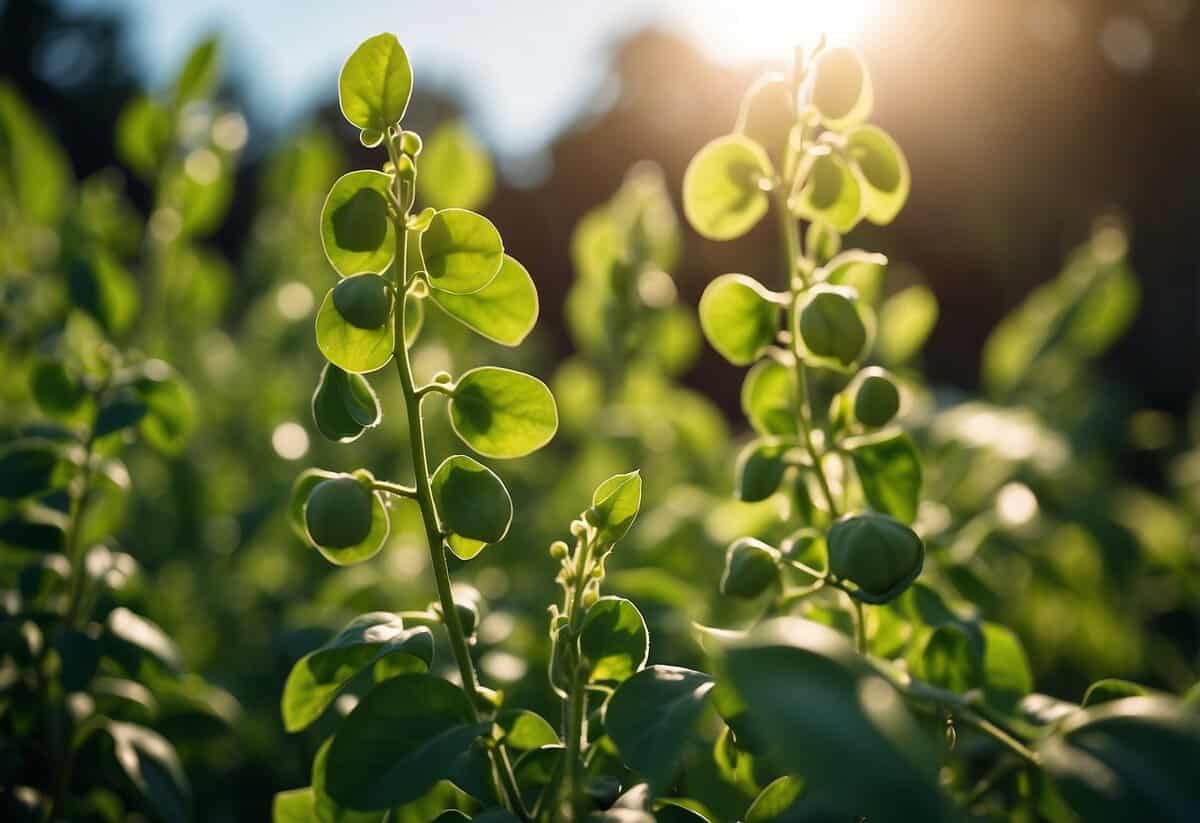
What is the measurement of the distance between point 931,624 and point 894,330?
52 cm

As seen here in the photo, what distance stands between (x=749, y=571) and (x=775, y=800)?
0.23ft

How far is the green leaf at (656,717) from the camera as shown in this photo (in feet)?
0.80

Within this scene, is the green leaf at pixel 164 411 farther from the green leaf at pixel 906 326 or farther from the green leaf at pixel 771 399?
the green leaf at pixel 906 326

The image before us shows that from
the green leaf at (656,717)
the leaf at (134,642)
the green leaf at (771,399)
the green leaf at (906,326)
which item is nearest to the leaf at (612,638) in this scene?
the green leaf at (656,717)

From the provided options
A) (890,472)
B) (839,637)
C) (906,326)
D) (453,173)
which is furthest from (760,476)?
(453,173)

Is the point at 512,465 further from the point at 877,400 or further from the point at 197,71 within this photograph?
the point at 877,400

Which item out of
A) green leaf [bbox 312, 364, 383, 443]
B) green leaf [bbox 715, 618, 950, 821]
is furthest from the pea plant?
green leaf [bbox 312, 364, 383, 443]

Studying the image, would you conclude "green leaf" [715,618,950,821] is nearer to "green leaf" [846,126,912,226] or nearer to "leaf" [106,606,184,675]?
"green leaf" [846,126,912,226]

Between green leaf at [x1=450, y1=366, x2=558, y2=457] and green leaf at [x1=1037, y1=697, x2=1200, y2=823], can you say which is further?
green leaf at [x1=450, y1=366, x2=558, y2=457]

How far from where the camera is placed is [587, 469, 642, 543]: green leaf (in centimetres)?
30

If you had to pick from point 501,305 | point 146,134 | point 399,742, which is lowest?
point 399,742

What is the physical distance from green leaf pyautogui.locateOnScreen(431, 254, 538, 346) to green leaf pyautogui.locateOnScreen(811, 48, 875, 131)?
13 cm

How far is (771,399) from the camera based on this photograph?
0.43 m

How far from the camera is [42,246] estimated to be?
103 centimetres
